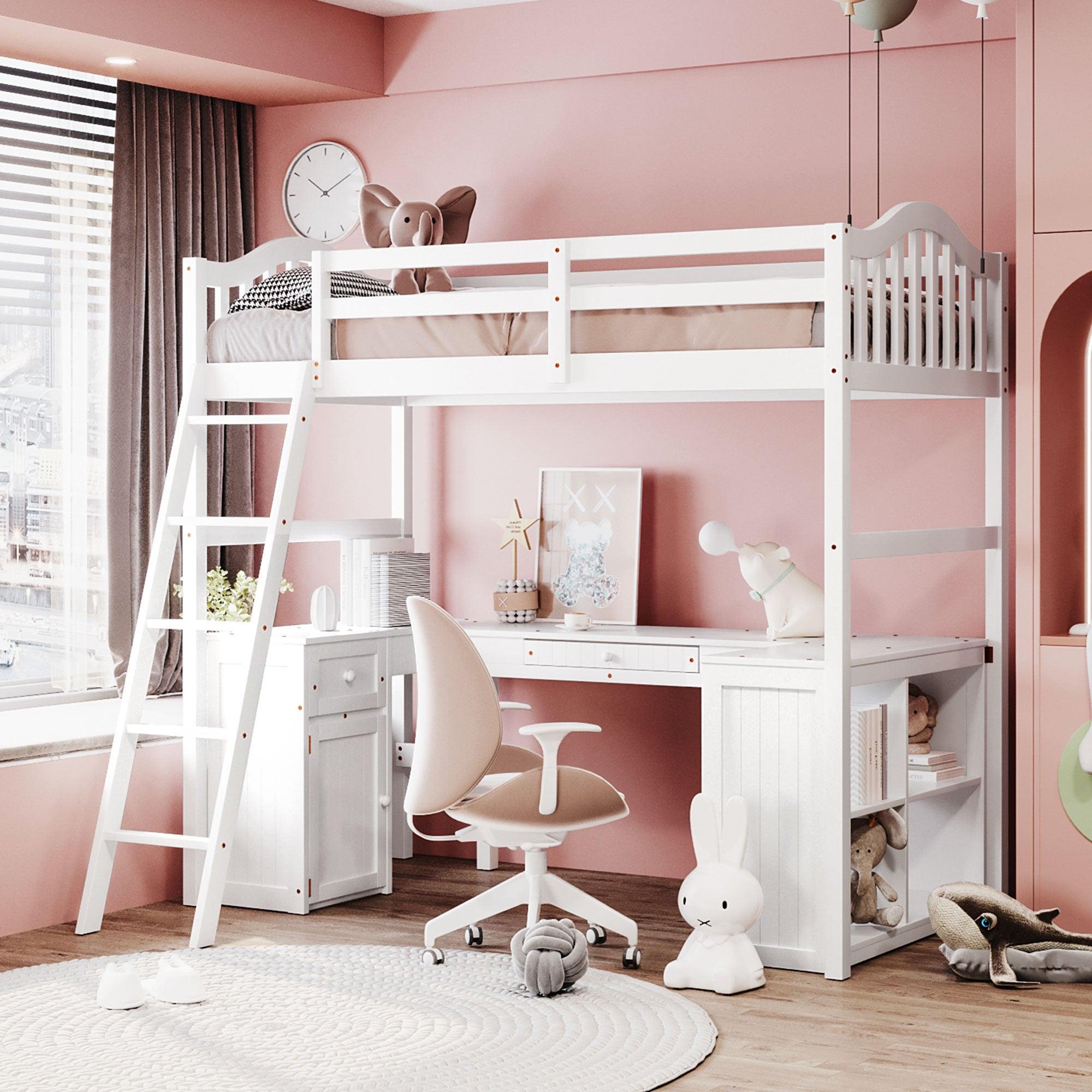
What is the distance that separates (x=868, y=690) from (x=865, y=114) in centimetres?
A: 166

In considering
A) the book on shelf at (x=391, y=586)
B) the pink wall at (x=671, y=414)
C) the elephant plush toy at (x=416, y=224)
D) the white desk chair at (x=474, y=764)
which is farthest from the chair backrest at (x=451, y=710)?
the pink wall at (x=671, y=414)

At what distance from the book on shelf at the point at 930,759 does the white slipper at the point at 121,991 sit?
1964 mm

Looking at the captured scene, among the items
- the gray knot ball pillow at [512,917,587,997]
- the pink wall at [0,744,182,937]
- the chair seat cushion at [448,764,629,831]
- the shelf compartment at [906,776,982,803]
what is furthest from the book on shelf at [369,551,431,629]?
the shelf compartment at [906,776,982,803]

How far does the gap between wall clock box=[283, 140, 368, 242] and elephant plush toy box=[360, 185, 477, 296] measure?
0.43m

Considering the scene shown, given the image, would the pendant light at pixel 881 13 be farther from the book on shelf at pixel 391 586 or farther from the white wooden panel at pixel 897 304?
the book on shelf at pixel 391 586

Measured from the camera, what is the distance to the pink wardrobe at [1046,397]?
4012mm

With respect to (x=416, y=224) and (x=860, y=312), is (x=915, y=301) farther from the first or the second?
(x=416, y=224)

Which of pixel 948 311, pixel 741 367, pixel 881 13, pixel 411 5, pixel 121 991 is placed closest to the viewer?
pixel 121 991

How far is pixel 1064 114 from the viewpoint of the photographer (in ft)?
13.2

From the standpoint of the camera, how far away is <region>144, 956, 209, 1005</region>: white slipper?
3.55 meters

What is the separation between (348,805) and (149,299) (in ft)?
5.82

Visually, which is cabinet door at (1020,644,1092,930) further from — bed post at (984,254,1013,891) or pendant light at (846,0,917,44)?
pendant light at (846,0,917,44)

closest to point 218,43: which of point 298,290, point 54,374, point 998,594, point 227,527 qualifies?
point 298,290

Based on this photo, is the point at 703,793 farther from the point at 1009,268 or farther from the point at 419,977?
the point at 1009,268
